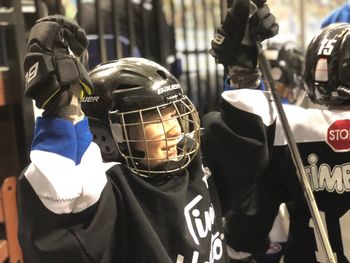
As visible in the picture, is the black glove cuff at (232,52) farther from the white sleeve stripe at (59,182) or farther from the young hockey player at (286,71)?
the young hockey player at (286,71)

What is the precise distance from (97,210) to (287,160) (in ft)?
1.61

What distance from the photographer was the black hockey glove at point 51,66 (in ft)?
2.44

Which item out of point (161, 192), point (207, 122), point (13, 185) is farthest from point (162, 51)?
point (161, 192)

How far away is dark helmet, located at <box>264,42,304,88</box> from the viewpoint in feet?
6.52

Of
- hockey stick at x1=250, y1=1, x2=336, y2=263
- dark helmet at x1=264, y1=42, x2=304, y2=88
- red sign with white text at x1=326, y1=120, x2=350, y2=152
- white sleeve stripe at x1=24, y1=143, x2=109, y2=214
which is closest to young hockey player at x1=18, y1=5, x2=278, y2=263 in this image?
white sleeve stripe at x1=24, y1=143, x2=109, y2=214

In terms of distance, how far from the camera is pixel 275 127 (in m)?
1.11

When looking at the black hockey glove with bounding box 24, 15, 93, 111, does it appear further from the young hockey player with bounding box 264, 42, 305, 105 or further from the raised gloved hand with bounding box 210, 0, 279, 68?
the young hockey player with bounding box 264, 42, 305, 105

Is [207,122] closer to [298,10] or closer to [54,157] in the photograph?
[54,157]

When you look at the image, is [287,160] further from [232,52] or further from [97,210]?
[97,210]

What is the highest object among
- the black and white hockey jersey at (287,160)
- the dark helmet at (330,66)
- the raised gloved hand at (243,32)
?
the raised gloved hand at (243,32)

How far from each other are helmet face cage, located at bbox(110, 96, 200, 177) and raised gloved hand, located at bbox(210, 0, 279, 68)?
19 cm

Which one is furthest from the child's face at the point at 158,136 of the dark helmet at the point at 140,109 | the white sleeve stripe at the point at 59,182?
the white sleeve stripe at the point at 59,182

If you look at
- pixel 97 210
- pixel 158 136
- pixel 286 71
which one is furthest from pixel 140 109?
pixel 286 71

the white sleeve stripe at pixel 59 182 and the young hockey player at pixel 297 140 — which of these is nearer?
the white sleeve stripe at pixel 59 182
